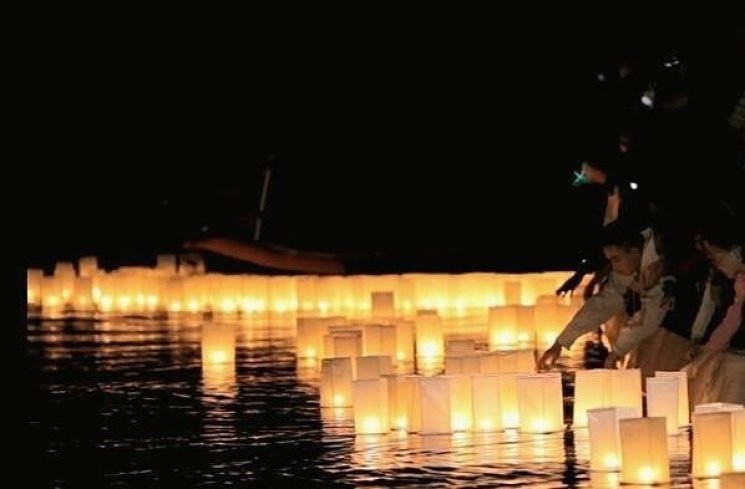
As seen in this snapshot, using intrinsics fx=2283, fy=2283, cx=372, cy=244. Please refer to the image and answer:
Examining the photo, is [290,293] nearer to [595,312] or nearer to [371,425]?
[595,312]

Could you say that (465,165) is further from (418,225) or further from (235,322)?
(235,322)

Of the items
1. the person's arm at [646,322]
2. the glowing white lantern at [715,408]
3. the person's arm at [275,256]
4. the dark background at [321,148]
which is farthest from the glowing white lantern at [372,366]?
the person's arm at [275,256]

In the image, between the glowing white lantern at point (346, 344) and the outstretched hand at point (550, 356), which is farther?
the glowing white lantern at point (346, 344)

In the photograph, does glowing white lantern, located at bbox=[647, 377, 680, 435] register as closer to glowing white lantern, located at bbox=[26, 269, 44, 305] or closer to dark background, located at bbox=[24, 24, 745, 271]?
dark background, located at bbox=[24, 24, 745, 271]

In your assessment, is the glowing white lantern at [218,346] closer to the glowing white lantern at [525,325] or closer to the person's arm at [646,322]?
the glowing white lantern at [525,325]

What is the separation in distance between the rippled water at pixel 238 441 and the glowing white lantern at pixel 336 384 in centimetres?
11

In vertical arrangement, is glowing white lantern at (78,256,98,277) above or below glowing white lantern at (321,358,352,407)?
above

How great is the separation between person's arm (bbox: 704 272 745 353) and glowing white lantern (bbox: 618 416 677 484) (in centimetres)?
165

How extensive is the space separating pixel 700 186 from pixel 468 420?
171 centimetres

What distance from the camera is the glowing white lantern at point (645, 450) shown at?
8172 millimetres

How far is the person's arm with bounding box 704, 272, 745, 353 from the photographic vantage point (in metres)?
9.73

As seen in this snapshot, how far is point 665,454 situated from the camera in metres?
Result: 8.20

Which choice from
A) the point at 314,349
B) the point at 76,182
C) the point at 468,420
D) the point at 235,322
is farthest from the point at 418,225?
the point at 468,420

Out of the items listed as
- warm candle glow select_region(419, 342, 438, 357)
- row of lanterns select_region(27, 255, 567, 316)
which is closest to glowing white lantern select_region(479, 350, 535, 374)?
warm candle glow select_region(419, 342, 438, 357)
